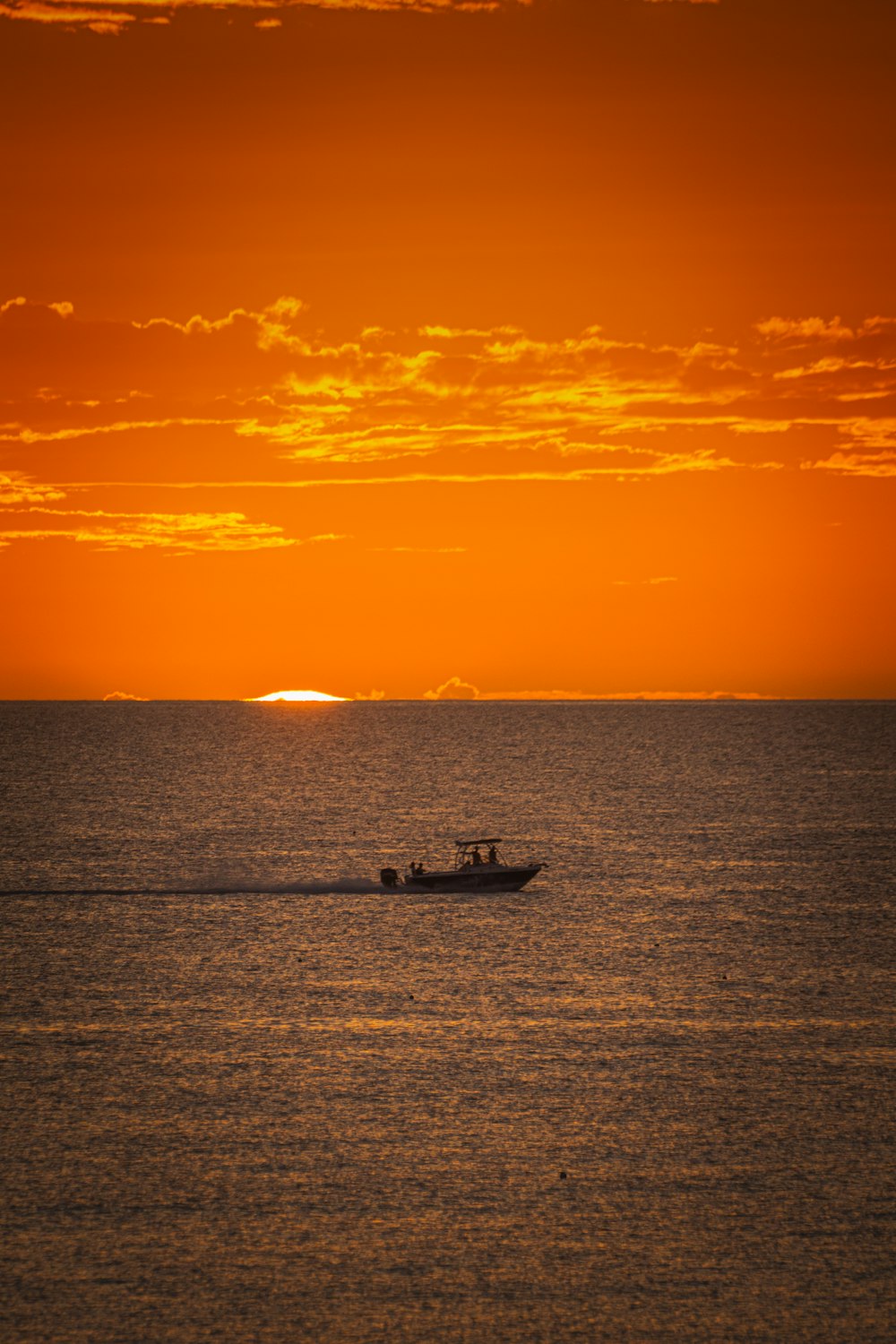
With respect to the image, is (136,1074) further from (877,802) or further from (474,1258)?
(877,802)

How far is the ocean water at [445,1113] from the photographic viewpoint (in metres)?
30.3

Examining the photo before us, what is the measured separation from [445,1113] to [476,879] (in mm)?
48722

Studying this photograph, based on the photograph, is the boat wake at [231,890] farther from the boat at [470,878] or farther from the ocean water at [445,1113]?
the boat at [470,878]

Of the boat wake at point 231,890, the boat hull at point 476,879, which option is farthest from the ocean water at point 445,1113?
the boat hull at point 476,879

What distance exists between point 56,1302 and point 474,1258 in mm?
8982

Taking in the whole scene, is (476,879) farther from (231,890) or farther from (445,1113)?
(445,1113)

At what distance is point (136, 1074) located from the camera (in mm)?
46844

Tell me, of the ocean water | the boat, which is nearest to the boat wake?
the ocean water

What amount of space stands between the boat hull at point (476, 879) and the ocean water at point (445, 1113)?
99 centimetres

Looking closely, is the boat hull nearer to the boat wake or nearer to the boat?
the boat

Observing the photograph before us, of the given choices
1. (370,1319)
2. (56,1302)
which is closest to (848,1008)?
(370,1319)

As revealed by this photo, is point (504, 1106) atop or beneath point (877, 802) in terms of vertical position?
beneath

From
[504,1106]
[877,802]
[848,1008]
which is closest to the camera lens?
[504,1106]

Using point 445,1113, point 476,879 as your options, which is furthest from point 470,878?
point 445,1113
